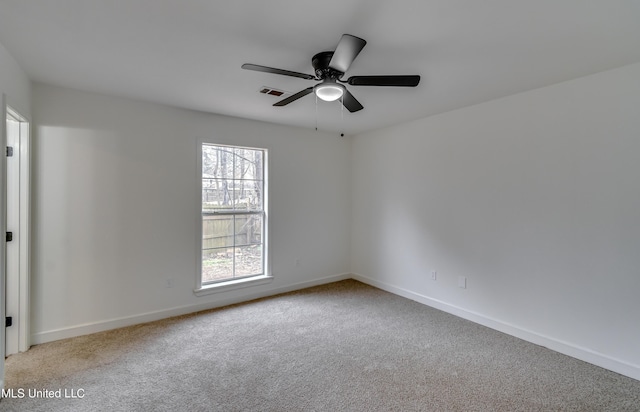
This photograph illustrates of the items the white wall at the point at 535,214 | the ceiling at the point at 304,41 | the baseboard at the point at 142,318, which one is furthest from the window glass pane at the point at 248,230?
the white wall at the point at 535,214

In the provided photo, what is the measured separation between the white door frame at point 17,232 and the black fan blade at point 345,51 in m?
2.74

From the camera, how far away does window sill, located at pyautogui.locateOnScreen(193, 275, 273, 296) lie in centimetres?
376

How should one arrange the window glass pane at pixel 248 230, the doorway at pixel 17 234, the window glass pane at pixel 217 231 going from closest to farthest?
the doorway at pixel 17 234, the window glass pane at pixel 217 231, the window glass pane at pixel 248 230

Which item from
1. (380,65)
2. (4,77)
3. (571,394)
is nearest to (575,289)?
(571,394)

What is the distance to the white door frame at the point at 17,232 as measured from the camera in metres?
2.62

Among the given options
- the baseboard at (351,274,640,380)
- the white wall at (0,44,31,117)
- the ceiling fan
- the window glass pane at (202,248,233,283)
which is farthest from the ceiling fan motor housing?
the baseboard at (351,274,640,380)

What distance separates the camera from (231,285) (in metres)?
3.95

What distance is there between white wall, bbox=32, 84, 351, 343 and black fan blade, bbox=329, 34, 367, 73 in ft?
7.81

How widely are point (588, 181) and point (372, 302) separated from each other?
2.61m

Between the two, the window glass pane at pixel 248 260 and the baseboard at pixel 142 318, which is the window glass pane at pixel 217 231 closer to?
the window glass pane at pixel 248 260

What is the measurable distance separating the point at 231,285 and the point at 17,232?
214 centimetres

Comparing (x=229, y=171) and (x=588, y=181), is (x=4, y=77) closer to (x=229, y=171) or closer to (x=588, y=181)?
(x=229, y=171)

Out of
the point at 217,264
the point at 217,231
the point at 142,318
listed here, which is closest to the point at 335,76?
the point at 217,231

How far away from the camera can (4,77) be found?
2.19 m
